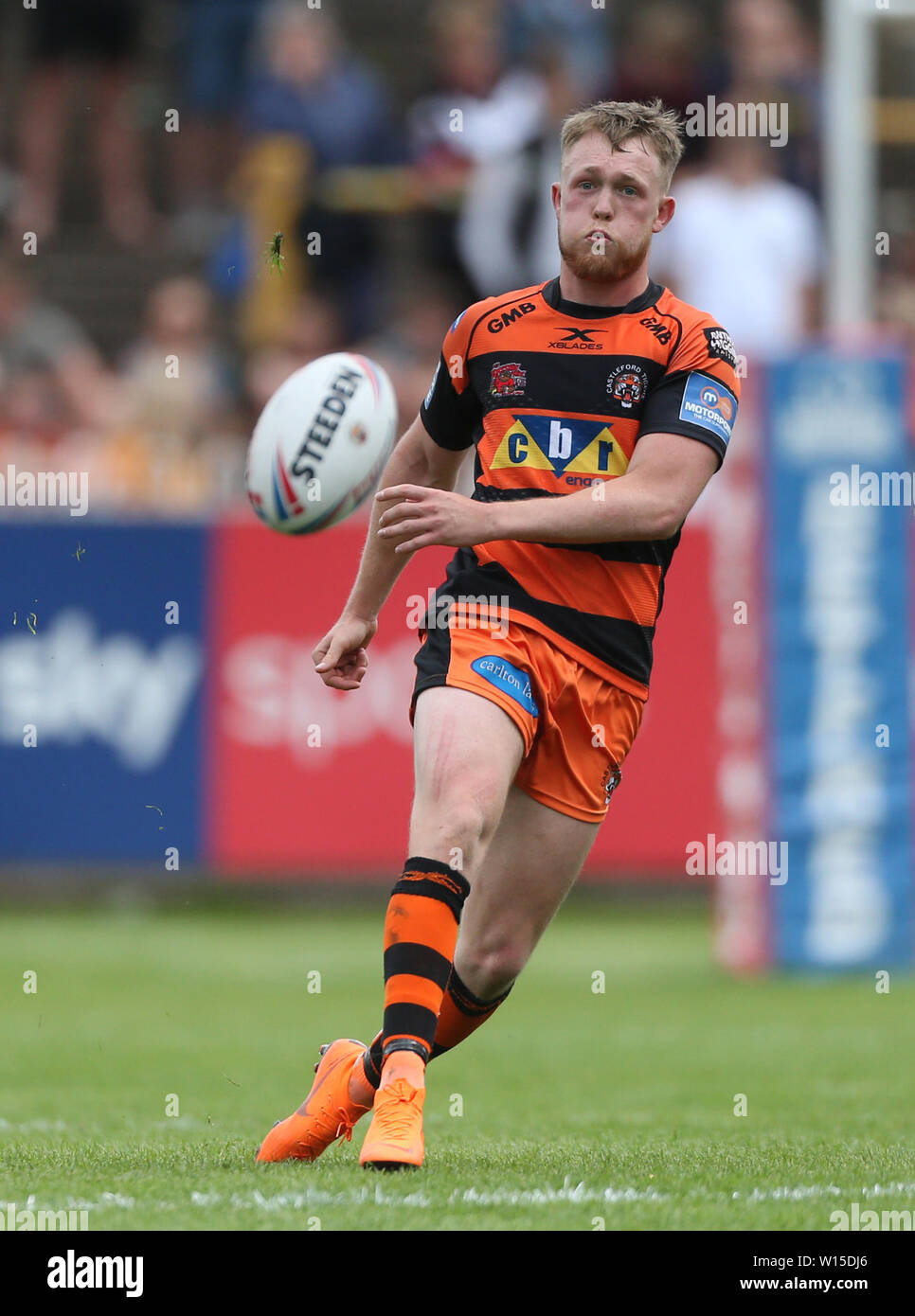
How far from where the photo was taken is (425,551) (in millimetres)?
12227

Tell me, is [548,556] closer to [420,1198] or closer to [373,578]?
[373,578]

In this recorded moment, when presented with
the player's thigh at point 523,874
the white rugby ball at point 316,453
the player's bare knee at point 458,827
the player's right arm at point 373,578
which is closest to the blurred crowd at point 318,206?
the white rugby ball at point 316,453

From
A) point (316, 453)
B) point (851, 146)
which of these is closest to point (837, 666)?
point (851, 146)

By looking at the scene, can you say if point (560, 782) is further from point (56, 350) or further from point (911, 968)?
point (56, 350)

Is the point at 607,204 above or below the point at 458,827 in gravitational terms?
above

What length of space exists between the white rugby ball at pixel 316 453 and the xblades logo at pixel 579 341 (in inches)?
35.4

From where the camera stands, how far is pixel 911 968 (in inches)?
419

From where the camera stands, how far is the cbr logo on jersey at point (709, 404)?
16.3ft

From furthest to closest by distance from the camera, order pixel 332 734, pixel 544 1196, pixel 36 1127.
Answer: pixel 332 734 → pixel 36 1127 → pixel 544 1196

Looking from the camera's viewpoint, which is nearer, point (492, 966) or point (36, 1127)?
point (492, 966)

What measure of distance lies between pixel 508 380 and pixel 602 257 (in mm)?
372

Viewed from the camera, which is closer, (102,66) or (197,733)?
(197,733)

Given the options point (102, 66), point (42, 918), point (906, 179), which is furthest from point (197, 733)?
point (102, 66)
